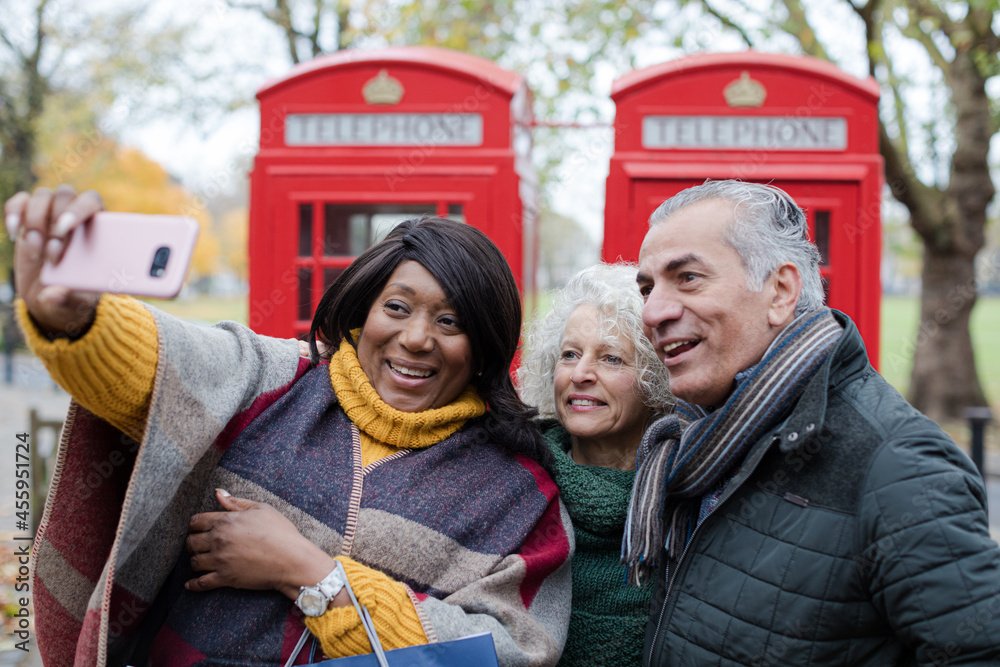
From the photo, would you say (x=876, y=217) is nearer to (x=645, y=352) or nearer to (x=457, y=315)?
(x=645, y=352)

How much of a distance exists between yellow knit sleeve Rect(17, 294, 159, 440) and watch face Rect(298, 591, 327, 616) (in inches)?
18.4

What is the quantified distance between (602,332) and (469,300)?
421mm

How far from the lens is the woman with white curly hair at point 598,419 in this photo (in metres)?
1.88

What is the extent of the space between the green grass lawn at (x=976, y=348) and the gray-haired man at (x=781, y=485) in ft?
12.4

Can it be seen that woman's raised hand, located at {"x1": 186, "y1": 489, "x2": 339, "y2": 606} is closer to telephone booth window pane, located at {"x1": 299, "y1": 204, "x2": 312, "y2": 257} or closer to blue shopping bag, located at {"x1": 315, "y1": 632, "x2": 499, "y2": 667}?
blue shopping bag, located at {"x1": 315, "y1": 632, "x2": 499, "y2": 667}

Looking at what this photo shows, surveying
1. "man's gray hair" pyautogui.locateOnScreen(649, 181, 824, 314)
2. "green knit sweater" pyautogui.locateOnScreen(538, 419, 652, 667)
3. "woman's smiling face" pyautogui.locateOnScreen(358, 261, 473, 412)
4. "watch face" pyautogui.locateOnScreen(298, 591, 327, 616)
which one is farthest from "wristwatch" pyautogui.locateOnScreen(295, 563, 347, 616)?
"man's gray hair" pyautogui.locateOnScreen(649, 181, 824, 314)

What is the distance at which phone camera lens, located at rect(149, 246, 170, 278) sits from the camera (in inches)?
48.4

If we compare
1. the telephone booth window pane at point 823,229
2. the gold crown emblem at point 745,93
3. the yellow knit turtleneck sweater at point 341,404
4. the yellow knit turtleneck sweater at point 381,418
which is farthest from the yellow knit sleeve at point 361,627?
the gold crown emblem at point 745,93

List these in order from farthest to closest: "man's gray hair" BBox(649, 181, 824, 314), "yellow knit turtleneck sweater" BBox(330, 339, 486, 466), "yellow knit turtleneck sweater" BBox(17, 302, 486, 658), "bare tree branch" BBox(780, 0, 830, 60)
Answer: "bare tree branch" BBox(780, 0, 830, 60), "yellow knit turtleneck sweater" BBox(330, 339, 486, 466), "man's gray hair" BBox(649, 181, 824, 314), "yellow knit turtleneck sweater" BBox(17, 302, 486, 658)

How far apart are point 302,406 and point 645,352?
2.89 feet

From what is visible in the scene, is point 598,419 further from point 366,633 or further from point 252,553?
point 252,553

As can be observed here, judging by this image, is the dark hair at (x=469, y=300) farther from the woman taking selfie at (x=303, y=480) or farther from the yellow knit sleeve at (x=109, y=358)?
the yellow knit sleeve at (x=109, y=358)

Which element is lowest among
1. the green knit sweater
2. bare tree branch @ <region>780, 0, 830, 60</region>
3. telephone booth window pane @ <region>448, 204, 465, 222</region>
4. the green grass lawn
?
the green grass lawn

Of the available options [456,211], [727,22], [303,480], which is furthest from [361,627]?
[727,22]
